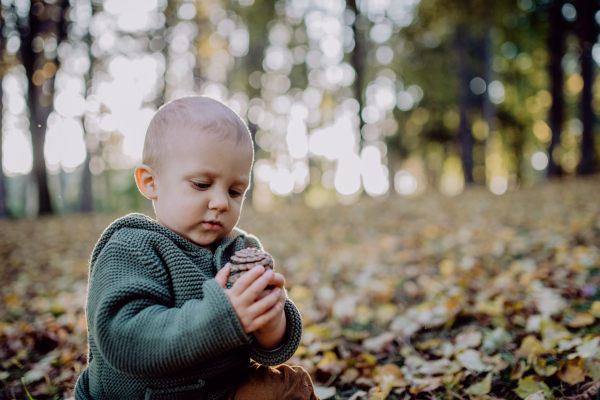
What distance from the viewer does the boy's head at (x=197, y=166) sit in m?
1.29

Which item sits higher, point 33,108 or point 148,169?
point 33,108

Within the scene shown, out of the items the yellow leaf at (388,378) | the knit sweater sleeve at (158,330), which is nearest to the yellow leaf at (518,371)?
the yellow leaf at (388,378)

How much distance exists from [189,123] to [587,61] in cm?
1418

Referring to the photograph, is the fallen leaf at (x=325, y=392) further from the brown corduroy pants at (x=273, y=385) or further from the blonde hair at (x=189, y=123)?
the blonde hair at (x=189, y=123)

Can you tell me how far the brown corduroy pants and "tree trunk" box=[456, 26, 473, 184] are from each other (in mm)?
14113

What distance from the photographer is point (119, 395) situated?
1252 mm

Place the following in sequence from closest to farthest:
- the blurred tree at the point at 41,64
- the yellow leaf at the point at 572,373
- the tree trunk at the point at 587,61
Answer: the yellow leaf at the point at 572,373
the blurred tree at the point at 41,64
the tree trunk at the point at 587,61

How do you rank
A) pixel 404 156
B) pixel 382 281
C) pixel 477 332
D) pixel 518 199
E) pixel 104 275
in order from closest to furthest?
pixel 104 275
pixel 477 332
pixel 382 281
pixel 518 199
pixel 404 156

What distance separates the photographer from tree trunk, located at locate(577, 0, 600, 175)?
448 inches

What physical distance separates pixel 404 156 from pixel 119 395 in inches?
798

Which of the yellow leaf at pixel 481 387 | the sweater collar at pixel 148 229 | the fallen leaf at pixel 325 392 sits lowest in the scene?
the fallen leaf at pixel 325 392

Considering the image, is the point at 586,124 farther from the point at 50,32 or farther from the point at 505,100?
the point at 50,32

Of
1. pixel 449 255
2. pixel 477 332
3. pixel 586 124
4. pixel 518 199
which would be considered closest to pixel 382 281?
pixel 449 255

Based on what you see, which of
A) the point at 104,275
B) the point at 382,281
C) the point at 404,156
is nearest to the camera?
the point at 104,275
